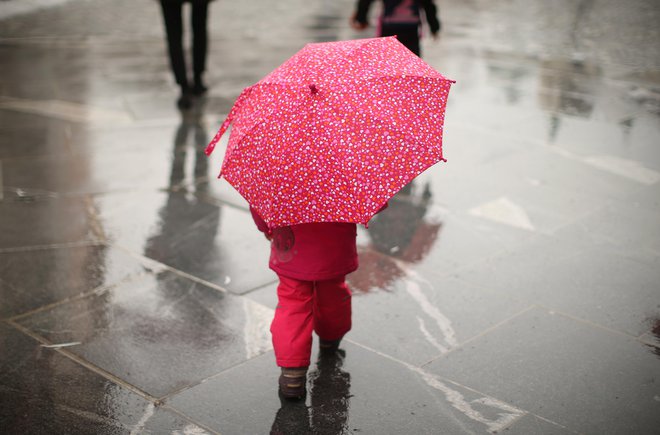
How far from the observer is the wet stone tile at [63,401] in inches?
129

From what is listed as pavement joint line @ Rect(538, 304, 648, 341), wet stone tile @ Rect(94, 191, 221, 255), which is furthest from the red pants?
wet stone tile @ Rect(94, 191, 221, 255)

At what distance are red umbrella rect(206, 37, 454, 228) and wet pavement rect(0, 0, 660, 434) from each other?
3.16 feet

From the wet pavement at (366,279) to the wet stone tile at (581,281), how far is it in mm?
15

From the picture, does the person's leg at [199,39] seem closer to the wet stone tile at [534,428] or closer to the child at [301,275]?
the child at [301,275]

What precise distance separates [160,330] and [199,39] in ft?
16.5

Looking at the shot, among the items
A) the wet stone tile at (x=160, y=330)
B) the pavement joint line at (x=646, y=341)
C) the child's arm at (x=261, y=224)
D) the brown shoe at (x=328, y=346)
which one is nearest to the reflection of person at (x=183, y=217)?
the wet stone tile at (x=160, y=330)

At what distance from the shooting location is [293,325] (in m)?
3.43

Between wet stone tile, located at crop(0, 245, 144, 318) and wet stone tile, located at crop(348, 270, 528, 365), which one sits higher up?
→ wet stone tile, located at crop(348, 270, 528, 365)

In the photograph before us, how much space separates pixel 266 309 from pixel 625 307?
6.28ft

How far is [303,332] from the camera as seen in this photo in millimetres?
3434

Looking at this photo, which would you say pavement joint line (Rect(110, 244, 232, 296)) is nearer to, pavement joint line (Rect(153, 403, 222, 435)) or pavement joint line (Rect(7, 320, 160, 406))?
pavement joint line (Rect(7, 320, 160, 406))

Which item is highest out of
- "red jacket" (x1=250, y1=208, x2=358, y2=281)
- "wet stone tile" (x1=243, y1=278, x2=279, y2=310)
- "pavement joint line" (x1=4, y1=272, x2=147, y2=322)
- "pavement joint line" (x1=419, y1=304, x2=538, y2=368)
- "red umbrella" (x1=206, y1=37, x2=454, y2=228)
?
"red umbrella" (x1=206, y1=37, x2=454, y2=228)

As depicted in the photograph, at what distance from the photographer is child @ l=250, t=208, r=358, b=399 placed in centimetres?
336

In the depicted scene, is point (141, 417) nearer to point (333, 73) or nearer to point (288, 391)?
point (288, 391)
